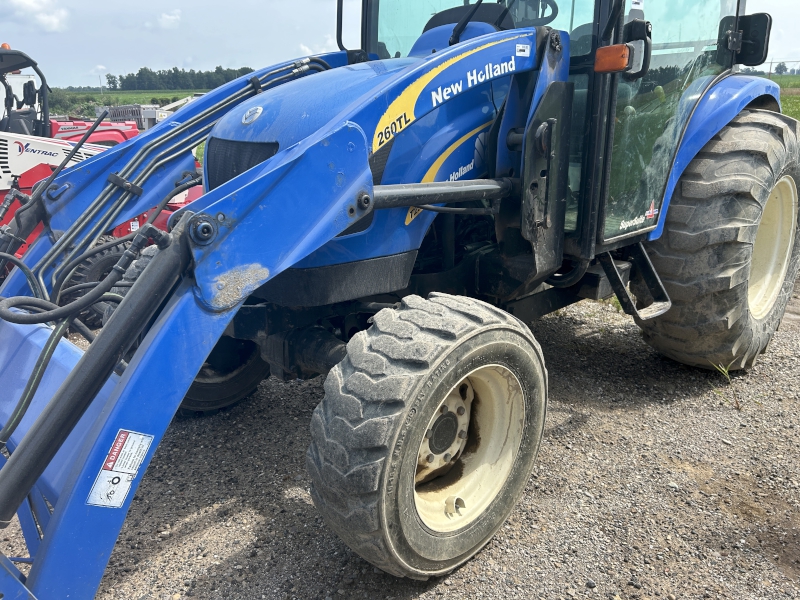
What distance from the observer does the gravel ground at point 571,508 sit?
2377 millimetres

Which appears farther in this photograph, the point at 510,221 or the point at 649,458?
the point at 649,458

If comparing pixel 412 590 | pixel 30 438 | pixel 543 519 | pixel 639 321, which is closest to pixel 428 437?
pixel 412 590

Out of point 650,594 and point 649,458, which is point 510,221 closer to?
point 649,458

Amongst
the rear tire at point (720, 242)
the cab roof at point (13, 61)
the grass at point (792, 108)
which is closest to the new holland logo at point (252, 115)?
the rear tire at point (720, 242)

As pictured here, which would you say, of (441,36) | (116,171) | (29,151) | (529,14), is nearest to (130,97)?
(29,151)

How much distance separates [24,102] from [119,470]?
7.55 meters

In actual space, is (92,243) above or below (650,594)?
above

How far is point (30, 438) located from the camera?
1799mm

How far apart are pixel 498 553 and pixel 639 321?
1578mm

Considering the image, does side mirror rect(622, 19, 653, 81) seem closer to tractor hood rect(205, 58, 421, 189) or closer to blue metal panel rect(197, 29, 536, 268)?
blue metal panel rect(197, 29, 536, 268)

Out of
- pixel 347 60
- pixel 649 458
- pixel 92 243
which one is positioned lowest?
pixel 649 458

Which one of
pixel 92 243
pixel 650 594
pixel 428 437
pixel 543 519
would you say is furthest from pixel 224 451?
pixel 650 594

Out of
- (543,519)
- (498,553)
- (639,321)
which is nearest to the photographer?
(498,553)

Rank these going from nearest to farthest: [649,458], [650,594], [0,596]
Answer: [0,596]
[650,594]
[649,458]
